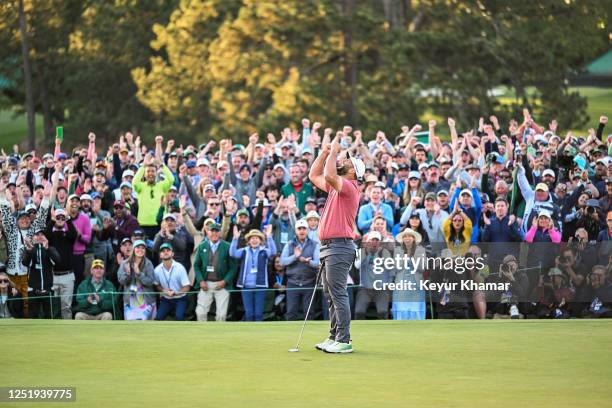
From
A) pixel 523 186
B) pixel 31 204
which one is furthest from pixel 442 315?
pixel 31 204

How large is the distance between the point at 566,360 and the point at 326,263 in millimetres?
2630

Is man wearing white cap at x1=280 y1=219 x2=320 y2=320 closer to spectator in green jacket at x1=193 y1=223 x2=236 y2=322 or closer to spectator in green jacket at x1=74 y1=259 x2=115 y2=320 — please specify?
spectator in green jacket at x1=193 y1=223 x2=236 y2=322

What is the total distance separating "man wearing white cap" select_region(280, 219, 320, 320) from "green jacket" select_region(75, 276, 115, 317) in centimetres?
270

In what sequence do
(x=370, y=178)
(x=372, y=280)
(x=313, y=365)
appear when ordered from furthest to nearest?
(x=370, y=178), (x=372, y=280), (x=313, y=365)

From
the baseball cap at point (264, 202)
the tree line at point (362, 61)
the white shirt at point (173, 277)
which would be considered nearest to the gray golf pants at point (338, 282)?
the white shirt at point (173, 277)

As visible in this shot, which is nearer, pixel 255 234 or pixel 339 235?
pixel 339 235

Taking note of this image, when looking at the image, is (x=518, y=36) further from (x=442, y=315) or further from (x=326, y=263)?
(x=326, y=263)

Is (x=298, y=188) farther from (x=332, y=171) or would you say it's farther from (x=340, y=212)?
(x=332, y=171)

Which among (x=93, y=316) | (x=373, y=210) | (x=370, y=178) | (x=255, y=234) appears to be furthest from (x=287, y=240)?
(x=93, y=316)

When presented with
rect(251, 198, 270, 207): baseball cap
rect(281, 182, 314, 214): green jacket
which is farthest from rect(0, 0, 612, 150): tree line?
rect(251, 198, 270, 207): baseball cap

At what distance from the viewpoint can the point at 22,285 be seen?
66.0ft

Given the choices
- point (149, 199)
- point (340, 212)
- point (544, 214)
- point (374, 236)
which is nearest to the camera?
point (340, 212)

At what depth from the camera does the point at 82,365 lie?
41.1ft

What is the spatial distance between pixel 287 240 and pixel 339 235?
7.19m
